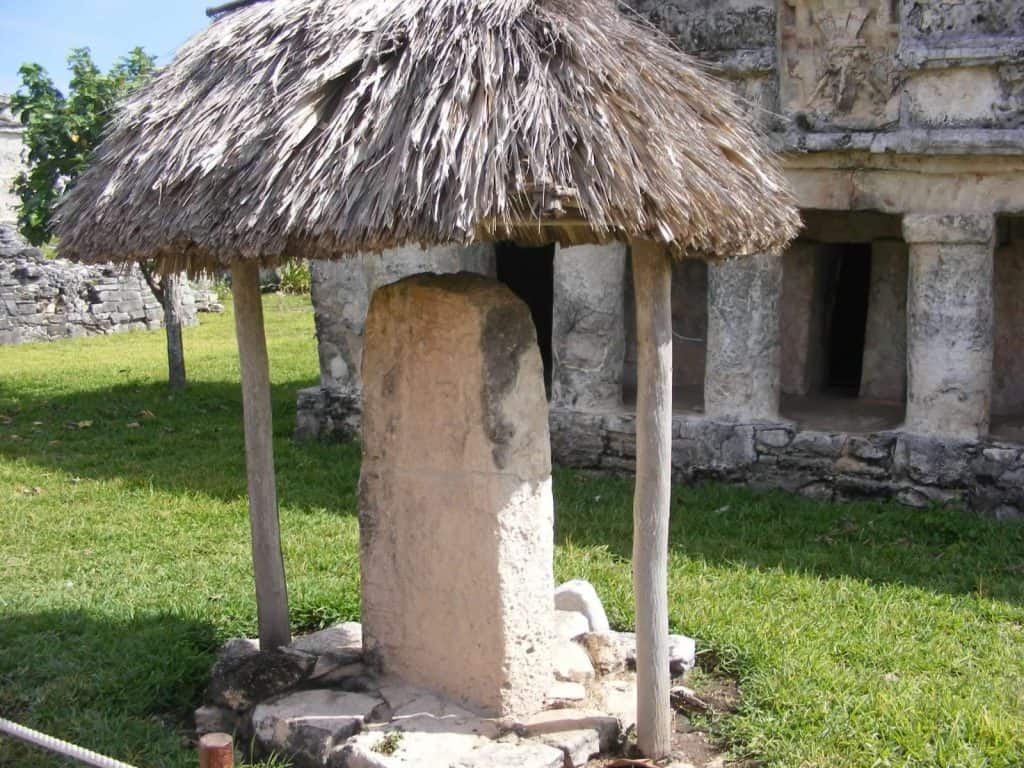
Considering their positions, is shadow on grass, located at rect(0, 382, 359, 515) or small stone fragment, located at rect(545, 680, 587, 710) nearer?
small stone fragment, located at rect(545, 680, 587, 710)

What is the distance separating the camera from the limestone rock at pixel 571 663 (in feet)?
14.7

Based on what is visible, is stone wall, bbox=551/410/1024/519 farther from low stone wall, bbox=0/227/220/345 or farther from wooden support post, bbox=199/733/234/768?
low stone wall, bbox=0/227/220/345

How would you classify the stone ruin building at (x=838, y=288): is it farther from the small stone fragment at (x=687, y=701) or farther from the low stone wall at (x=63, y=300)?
the low stone wall at (x=63, y=300)

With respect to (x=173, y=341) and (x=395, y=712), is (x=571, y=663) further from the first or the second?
(x=173, y=341)

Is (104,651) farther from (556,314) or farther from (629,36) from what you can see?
(556,314)

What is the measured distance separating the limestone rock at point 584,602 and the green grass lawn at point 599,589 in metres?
0.26

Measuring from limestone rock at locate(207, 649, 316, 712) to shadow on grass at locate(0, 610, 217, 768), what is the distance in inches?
8.2

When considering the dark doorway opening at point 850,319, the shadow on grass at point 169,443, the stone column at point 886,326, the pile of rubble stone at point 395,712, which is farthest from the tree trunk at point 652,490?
the dark doorway opening at point 850,319

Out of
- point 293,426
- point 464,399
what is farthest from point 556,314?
point 464,399

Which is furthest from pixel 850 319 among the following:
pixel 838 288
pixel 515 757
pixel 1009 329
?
pixel 515 757

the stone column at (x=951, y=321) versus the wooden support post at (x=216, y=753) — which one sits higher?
the stone column at (x=951, y=321)

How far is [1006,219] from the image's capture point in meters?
7.64

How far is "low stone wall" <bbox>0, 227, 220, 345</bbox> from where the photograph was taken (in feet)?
52.1

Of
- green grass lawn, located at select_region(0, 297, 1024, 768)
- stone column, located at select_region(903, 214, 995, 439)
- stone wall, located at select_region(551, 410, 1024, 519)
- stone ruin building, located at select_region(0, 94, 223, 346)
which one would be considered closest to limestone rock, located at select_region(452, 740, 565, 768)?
green grass lawn, located at select_region(0, 297, 1024, 768)
